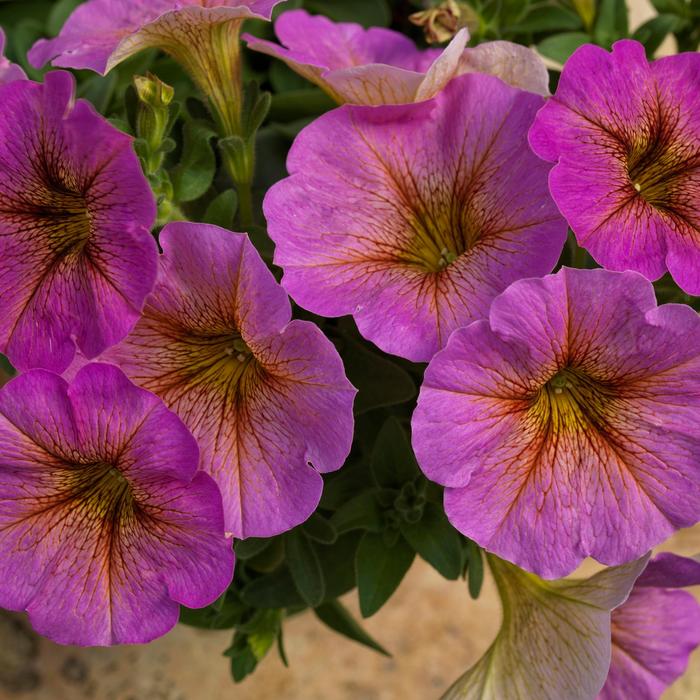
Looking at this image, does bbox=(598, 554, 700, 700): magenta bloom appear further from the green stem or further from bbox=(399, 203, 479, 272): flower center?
the green stem

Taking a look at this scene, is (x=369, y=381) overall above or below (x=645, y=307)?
below

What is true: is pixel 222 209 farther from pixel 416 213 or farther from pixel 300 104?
pixel 300 104

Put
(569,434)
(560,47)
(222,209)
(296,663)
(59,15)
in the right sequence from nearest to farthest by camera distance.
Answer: (569,434)
(222,209)
(560,47)
(59,15)
(296,663)

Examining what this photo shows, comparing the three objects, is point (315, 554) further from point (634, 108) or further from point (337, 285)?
point (634, 108)

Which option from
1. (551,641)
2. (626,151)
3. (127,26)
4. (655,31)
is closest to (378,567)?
(551,641)

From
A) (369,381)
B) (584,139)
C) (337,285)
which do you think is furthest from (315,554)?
(584,139)

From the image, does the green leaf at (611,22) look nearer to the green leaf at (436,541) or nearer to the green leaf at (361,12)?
the green leaf at (361,12)
